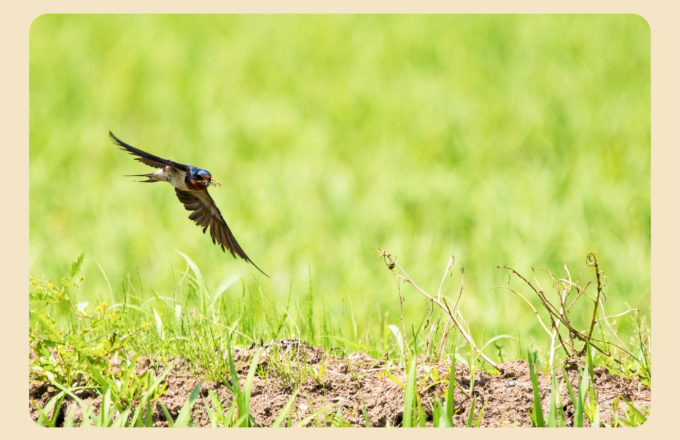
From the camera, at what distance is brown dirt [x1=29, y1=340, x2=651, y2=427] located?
7.28 feet

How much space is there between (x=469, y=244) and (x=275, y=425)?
2.70 m

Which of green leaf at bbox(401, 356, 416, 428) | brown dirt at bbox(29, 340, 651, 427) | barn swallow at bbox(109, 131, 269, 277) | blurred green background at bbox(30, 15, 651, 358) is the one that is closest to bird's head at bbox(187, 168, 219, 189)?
barn swallow at bbox(109, 131, 269, 277)

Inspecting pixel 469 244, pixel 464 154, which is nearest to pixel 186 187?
pixel 469 244

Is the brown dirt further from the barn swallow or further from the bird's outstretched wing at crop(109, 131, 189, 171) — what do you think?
the bird's outstretched wing at crop(109, 131, 189, 171)

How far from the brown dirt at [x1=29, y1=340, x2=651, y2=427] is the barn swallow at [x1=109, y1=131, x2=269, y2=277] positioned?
290 millimetres

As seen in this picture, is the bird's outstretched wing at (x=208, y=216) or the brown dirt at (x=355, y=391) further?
the bird's outstretched wing at (x=208, y=216)

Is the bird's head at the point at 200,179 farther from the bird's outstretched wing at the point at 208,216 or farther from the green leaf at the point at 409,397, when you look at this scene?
the green leaf at the point at 409,397

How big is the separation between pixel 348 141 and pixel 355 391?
3139mm

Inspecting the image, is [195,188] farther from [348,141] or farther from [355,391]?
[348,141]

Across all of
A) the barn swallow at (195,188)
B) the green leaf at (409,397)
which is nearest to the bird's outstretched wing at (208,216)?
the barn swallow at (195,188)

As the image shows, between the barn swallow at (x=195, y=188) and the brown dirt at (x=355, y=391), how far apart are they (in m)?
0.29

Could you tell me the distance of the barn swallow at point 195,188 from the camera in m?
2.14

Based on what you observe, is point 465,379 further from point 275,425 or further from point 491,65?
point 491,65

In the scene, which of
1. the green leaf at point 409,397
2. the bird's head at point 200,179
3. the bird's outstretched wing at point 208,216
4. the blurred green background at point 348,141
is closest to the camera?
the green leaf at point 409,397
